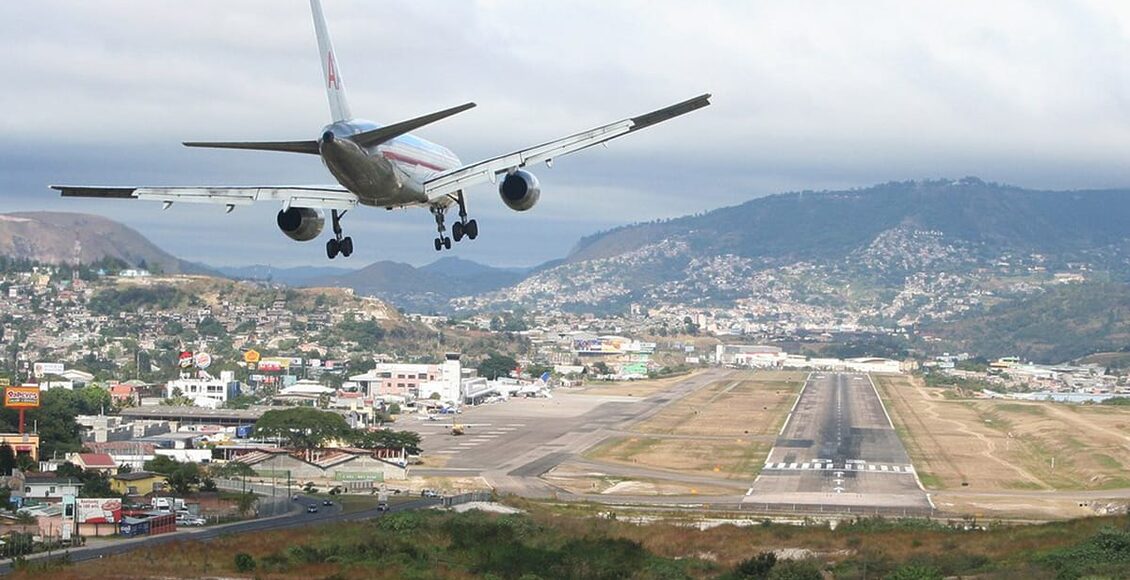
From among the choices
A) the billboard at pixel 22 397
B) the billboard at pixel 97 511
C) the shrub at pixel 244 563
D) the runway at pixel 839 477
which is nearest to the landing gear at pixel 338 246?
the shrub at pixel 244 563

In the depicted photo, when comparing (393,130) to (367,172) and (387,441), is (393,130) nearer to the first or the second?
(367,172)

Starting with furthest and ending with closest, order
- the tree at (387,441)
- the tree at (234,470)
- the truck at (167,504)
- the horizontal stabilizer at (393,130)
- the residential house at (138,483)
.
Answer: the tree at (387,441)
the tree at (234,470)
the residential house at (138,483)
the truck at (167,504)
the horizontal stabilizer at (393,130)

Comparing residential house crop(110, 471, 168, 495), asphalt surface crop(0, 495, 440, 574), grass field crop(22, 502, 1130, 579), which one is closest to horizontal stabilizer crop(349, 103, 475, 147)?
grass field crop(22, 502, 1130, 579)

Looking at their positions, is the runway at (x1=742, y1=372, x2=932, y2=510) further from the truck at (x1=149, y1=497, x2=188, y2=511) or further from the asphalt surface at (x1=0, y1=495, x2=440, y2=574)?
the truck at (x1=149, y1=497, x2=188, y2=511)

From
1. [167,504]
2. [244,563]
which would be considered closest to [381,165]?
[244,563]

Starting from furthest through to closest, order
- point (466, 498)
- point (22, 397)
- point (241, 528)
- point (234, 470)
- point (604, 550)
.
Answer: point (22, 397) < point (234, 470) < point (466, 498) < point (241, 528) < point (604, 550)

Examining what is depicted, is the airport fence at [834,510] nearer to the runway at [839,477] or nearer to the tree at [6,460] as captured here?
the runway at [839,477]
